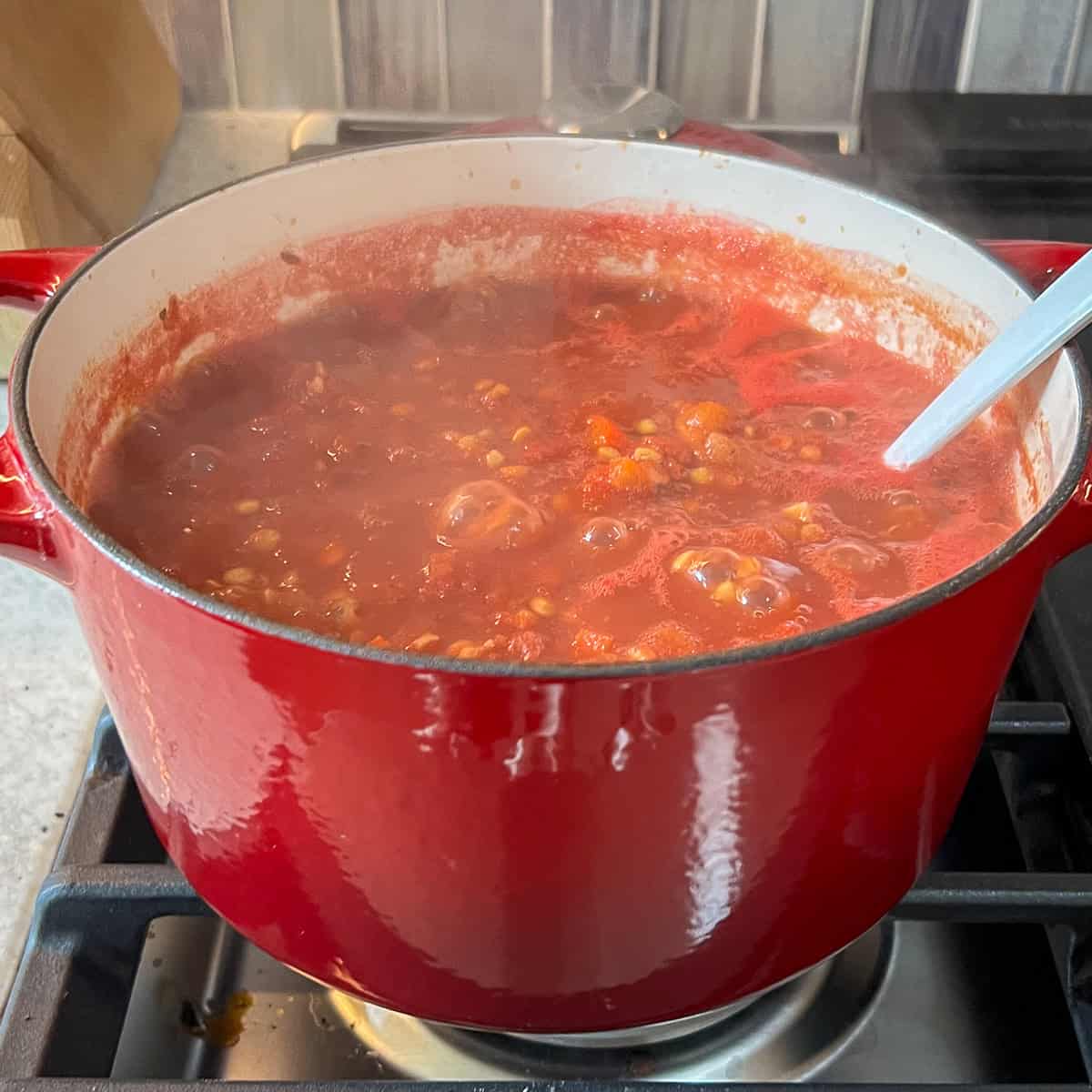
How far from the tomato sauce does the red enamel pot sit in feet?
0.39

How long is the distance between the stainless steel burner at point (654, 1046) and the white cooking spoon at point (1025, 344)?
37 cm

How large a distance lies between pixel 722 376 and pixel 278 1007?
575mm

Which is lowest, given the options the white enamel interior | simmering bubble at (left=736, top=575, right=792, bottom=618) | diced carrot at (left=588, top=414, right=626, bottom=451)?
diced carrot at (left=588, top=414, right=626, bottom=451)

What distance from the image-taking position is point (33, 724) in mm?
931

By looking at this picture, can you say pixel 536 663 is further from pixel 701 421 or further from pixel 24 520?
pixel 701 421

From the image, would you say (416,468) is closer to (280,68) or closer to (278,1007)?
(278,1007)

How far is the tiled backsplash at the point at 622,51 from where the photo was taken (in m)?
1.42

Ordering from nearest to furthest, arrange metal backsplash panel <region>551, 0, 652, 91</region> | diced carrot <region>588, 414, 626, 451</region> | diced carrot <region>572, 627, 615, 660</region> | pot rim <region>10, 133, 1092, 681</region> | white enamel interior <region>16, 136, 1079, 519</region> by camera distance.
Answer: pot rim <region>10, 133, 1092, 681</region>, diced carrot <region>572, 627, 615, 660</region>, white enamel interior <region>16, 136, 1079, 519</region>, diced carrot <region>588, 414, 626, 451</region>, metal backsplash panel <region>551, 0, 652, 91</region>

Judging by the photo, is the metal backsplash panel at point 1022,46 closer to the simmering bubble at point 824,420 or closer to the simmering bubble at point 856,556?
the simmering bubble at point 824,420

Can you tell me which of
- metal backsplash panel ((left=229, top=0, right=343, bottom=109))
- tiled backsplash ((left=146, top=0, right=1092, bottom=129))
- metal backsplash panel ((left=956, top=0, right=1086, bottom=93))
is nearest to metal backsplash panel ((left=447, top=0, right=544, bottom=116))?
tiled backsplash ((left=146, top=0, right=1092, bottom=129))

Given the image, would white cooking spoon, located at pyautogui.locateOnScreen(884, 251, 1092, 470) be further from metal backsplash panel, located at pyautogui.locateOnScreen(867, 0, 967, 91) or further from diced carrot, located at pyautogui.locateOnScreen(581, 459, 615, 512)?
metal backsplash panel, located at pyautogui.locateOnScreen(867, 0, 967, 91)

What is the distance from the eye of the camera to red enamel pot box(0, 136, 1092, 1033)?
0.49 meters

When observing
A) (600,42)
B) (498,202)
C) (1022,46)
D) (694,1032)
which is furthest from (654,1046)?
(1022,46)

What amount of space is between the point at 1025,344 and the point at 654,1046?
0.46 m
